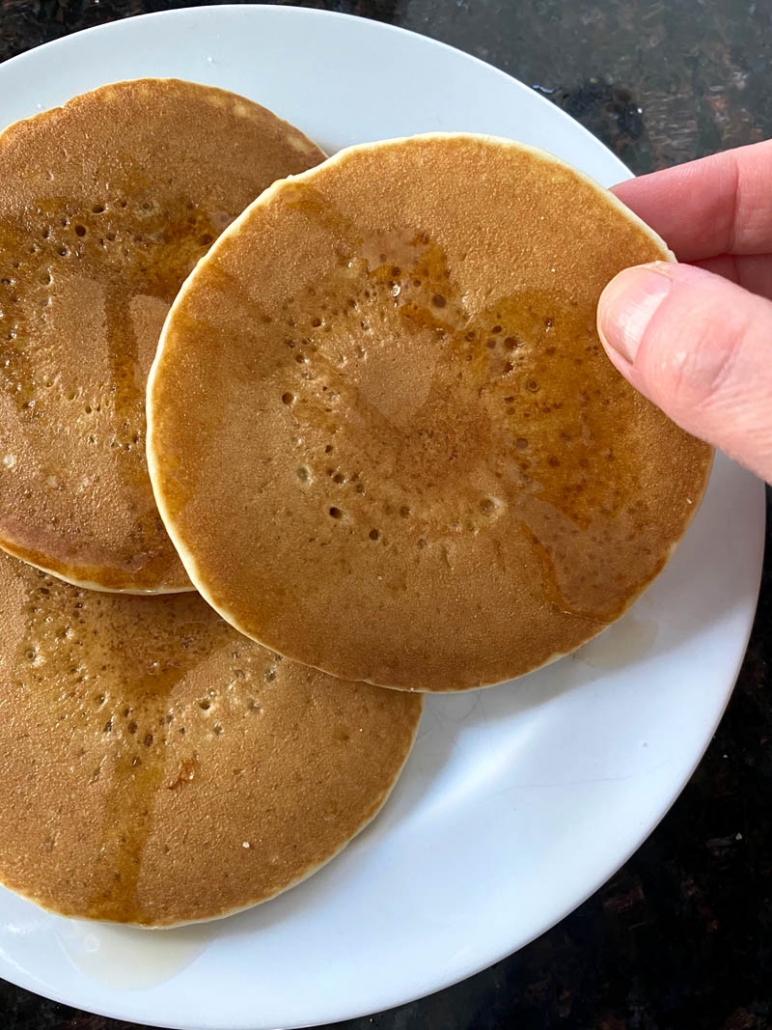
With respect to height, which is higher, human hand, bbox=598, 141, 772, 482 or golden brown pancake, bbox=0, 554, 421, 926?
human hand, bbox=598, 141, 772, 482

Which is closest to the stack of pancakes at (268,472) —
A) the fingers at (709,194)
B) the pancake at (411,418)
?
the pancake at (411,418)

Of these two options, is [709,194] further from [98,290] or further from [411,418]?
[98,290]

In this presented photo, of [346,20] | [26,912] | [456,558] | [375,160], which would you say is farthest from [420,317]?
[26,912]

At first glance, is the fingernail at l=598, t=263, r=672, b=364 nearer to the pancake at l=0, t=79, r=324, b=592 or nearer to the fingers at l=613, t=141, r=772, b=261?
the fingers at l=613, t=141, r=772, b=261

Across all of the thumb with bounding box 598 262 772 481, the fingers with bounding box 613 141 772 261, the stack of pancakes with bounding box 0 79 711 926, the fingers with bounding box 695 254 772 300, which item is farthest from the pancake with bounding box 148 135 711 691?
the fingers with bounding box 695 254 772 300

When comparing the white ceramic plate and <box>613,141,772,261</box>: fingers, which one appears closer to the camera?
the white ceramic plate

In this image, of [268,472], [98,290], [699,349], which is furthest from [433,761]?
[98,290]
